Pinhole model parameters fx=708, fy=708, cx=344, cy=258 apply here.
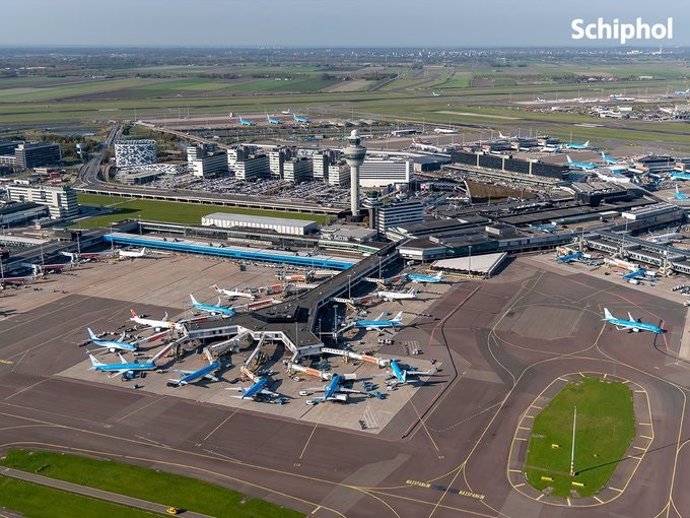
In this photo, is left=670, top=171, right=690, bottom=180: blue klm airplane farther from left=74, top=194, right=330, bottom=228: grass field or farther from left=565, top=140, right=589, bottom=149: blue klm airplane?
left=74, top=194, right=330, bottom=228: grass field

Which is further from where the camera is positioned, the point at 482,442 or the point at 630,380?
the point at 630,380

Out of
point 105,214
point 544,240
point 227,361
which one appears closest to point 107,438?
point 227,361

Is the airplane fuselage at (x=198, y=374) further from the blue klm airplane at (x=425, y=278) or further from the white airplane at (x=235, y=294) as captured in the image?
the blue klm airplane at (x=425, y=278)

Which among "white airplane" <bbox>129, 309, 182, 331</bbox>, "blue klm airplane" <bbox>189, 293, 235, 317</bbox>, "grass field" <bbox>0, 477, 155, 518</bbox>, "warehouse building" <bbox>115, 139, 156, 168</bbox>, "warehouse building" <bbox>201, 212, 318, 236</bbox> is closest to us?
"grass field" <bbox>0, 477, 155, 518</bbox>

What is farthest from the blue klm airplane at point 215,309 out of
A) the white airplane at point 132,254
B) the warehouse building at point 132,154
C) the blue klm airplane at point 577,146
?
the blue klm airplane at point 577,146

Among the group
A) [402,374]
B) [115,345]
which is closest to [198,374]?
[115,345]

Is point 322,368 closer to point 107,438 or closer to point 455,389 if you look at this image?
point 455,389

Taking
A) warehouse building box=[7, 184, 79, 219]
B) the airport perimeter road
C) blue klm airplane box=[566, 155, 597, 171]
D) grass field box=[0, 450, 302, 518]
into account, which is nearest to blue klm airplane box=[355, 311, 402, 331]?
grass field box=[0, 450, 302, 518]
